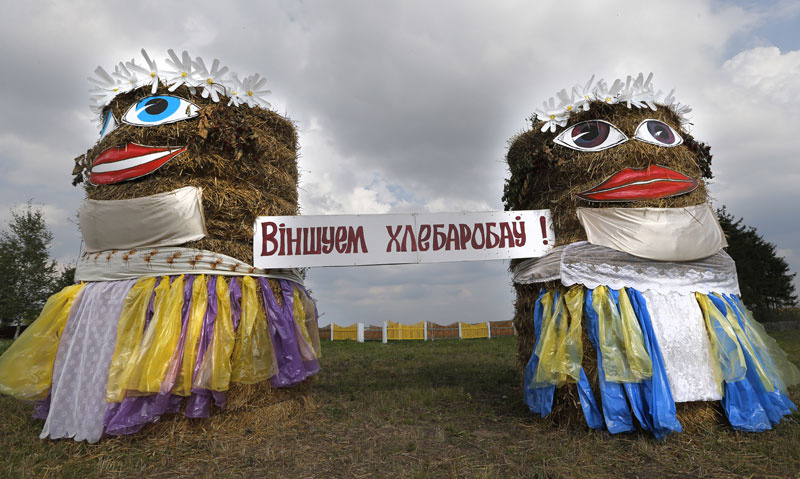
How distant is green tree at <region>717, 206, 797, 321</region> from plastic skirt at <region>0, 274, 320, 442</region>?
22220 mm

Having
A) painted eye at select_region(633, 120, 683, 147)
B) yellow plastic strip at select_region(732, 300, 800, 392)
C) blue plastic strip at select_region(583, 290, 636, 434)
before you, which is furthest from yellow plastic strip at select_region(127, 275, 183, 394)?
yellow plastic strip at select_region(732, 300, 800, 392)

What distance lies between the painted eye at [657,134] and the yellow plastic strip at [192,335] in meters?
5.01

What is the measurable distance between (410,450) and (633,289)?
2776 millimetres

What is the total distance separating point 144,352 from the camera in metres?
4.05

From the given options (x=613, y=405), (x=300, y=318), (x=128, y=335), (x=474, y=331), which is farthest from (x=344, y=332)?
(x=613, y=405)

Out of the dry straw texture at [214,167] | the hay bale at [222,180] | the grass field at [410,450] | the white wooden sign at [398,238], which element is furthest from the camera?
the white wooden sign at [398,238]

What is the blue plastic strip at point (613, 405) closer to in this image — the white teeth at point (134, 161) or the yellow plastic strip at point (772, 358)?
the yellow plastic strip at point (772, 358)

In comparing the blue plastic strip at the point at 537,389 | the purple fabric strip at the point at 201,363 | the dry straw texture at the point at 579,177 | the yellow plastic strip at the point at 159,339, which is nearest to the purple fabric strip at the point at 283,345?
the purple fabric strip at the point at 201,363

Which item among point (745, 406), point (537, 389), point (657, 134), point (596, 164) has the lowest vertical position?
point (745, 406)

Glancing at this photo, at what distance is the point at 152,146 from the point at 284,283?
2097 millimetres

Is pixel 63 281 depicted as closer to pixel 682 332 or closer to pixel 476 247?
pixel 476 247

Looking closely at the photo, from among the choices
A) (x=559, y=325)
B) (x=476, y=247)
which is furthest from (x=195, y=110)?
(x=559, y=325)

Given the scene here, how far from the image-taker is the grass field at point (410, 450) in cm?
340

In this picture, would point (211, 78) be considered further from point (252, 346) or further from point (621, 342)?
point (621, 342)
